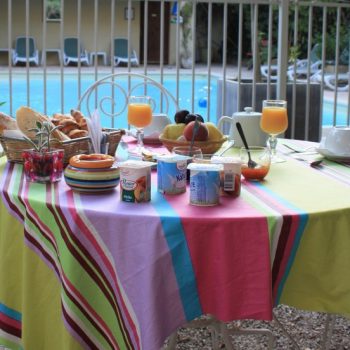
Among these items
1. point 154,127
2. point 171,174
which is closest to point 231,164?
point 171,174

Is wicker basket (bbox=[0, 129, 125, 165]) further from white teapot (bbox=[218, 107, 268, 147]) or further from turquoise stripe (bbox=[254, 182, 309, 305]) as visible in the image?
turquoise stripe (bbox=[254, 182, 309, 305])

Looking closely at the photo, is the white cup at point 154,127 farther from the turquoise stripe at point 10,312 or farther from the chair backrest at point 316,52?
the chair backrest at point 316,52

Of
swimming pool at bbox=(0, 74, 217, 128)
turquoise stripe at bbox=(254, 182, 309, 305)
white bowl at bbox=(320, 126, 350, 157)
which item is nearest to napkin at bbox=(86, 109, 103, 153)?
turquoise stripe at bbox=(254, 182, 309, 305)

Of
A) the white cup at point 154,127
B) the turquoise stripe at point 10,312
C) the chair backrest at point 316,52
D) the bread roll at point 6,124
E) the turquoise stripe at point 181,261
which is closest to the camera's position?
the turquoise stripe at point 181,261

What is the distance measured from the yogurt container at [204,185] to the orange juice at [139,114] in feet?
2.87

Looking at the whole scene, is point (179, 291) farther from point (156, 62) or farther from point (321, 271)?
point (156, 62)

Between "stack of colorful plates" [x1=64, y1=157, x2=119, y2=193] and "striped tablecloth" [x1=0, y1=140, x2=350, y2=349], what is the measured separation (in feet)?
0.10

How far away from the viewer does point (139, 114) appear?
235 cm

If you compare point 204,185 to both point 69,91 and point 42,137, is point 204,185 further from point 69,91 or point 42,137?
point 69,91

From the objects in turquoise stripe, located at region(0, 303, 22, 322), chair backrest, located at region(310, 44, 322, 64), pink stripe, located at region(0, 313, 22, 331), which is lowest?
pink stripe, located at region(0, 313, 22, 331)

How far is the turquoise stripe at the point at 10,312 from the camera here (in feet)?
5.40

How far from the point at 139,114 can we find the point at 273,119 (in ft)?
1.56

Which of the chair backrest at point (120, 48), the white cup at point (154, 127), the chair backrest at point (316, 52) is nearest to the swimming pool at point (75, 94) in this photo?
the chair backrest at point (316, 52)

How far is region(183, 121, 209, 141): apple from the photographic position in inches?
78.3
